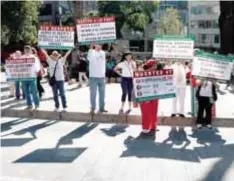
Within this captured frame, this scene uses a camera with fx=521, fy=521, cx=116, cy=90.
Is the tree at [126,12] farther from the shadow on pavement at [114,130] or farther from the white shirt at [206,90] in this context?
the white shirt at [206,90]

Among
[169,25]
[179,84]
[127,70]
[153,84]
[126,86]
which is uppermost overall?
[169,25]

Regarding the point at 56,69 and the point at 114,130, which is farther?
the point at 56,69

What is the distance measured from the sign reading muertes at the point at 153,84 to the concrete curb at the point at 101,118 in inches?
38.4

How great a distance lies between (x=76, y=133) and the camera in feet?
33.1

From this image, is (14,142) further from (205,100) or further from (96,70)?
(205,100)

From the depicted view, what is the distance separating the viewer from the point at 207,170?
738 centimetres

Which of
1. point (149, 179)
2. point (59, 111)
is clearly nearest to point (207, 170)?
point (149, 179)

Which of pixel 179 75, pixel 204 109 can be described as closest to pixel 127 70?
pixel 179 75

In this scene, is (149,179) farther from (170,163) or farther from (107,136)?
(107,136)

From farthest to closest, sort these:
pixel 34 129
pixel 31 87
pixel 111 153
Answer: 1. pixel 31 87
2. pixel 34 129
3. pixel 111 153

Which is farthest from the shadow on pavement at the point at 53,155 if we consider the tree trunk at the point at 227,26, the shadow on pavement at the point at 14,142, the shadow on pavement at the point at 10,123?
the tree trunk at the point at 227,26

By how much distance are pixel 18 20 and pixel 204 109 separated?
1794cm

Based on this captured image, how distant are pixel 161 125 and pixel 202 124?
0.89 metres

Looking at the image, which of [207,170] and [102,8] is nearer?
[207,170]
